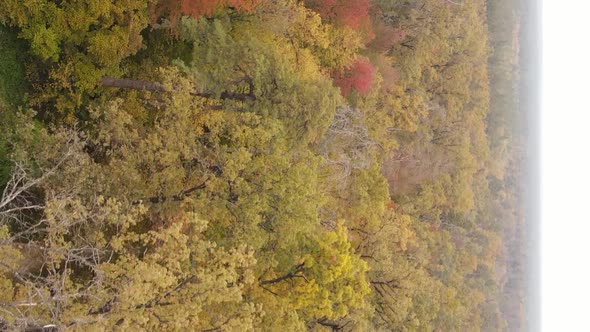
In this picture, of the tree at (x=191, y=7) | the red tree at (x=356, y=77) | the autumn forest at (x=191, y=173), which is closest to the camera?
the autumn forest at (x=191, y=173)

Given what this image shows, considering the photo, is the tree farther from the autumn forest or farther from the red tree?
the red tree

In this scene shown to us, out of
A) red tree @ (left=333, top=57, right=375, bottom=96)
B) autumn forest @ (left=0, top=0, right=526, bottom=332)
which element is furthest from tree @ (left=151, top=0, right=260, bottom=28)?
red tree @ (left=333, top=57, right=375, bottom=96)

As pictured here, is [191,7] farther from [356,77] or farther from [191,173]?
[356,77]

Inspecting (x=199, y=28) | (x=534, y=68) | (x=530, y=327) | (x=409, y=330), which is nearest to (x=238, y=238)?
(x=199, y=28)

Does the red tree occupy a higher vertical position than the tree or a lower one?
lower

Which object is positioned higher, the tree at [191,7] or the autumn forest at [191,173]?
the tree at [191,7]

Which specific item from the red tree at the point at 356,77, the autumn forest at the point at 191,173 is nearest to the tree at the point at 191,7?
the autumn forest at the point at 191,173

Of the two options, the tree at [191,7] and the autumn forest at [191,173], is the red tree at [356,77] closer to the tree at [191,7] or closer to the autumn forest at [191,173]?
the autumn forest at [191,173]
